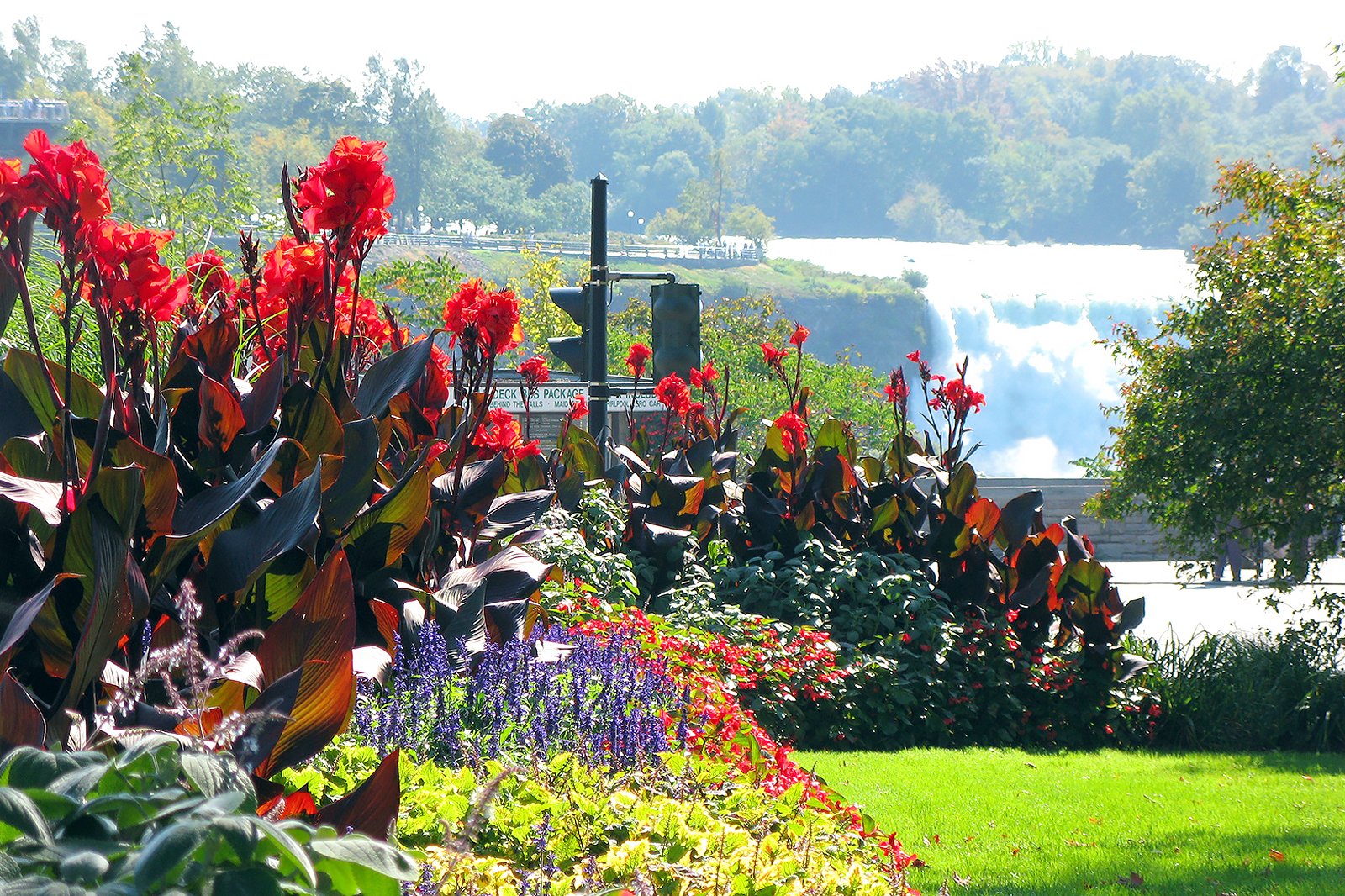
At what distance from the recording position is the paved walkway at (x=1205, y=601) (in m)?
14.9

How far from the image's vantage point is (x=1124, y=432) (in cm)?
1124

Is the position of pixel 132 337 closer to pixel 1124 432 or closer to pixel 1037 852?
pixel 1037 852

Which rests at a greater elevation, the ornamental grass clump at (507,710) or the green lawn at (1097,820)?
the ornamental grass clump at (507,710)

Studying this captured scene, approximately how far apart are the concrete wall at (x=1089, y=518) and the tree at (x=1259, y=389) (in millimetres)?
12550

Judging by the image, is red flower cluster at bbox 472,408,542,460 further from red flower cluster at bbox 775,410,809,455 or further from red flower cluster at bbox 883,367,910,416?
red flower cluster at bbox 883,367,910,416

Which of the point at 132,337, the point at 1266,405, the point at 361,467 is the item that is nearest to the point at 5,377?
the point at 132,337

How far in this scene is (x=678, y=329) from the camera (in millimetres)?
9945

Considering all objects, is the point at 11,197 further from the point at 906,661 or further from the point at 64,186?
the point at 906,661

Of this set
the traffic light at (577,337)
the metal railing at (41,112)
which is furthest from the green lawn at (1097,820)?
the metal railing at (41,112)

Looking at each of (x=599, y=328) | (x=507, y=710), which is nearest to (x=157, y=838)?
(x=507, y=710)

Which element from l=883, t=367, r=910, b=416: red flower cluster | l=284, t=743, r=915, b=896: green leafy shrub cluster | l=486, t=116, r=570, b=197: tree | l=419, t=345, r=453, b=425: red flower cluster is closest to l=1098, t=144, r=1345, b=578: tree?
l=883, t=367, r=910, b=416: red flower cluster

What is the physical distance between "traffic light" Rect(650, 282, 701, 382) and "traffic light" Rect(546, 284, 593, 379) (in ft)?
1.94

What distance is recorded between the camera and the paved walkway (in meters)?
14.9

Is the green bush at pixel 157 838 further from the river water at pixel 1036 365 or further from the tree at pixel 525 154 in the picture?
the tree at pixel 525 154
